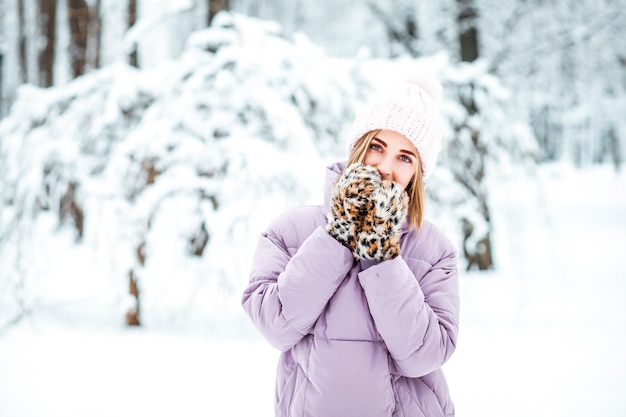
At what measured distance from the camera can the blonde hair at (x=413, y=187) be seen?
1.27m

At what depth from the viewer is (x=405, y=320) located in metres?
1.06

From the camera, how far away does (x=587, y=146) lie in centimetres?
3206

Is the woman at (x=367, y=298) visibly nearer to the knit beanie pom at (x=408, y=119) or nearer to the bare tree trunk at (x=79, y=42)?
the knit beanie pom at (x=408, y=119)

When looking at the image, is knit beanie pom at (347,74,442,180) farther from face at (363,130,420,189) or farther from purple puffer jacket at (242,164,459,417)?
purple puffer jacket at (242,164,459,417)

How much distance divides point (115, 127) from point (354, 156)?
2.60 metres

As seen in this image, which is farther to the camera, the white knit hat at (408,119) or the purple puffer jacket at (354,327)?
the white knit hat at (408,119)

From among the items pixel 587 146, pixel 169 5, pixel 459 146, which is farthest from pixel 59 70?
pixel 587 146

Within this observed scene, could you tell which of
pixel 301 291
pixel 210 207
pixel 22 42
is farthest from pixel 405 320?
pixel 22 42

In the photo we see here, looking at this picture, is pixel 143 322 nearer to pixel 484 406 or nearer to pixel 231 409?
pixel 231 409

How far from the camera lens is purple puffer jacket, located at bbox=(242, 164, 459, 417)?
1.08 m

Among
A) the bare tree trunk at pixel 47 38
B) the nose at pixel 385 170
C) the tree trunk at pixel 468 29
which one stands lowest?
the nose at pixel 385 170

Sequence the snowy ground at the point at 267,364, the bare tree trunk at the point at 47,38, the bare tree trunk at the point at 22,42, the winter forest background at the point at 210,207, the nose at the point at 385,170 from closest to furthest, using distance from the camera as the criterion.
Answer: the nose at the point at 385,170 → the snowy ground at the point at 267,364 → the winter forest background at the point at 210,207 → the bare tree trunk at the point at 47,38 → the bare tree trunk at the point at 22,42

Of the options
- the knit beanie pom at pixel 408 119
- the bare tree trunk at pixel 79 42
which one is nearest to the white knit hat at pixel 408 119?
the knit beanie pom at pixel 408 119

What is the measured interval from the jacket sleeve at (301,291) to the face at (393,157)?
27 centimetres
